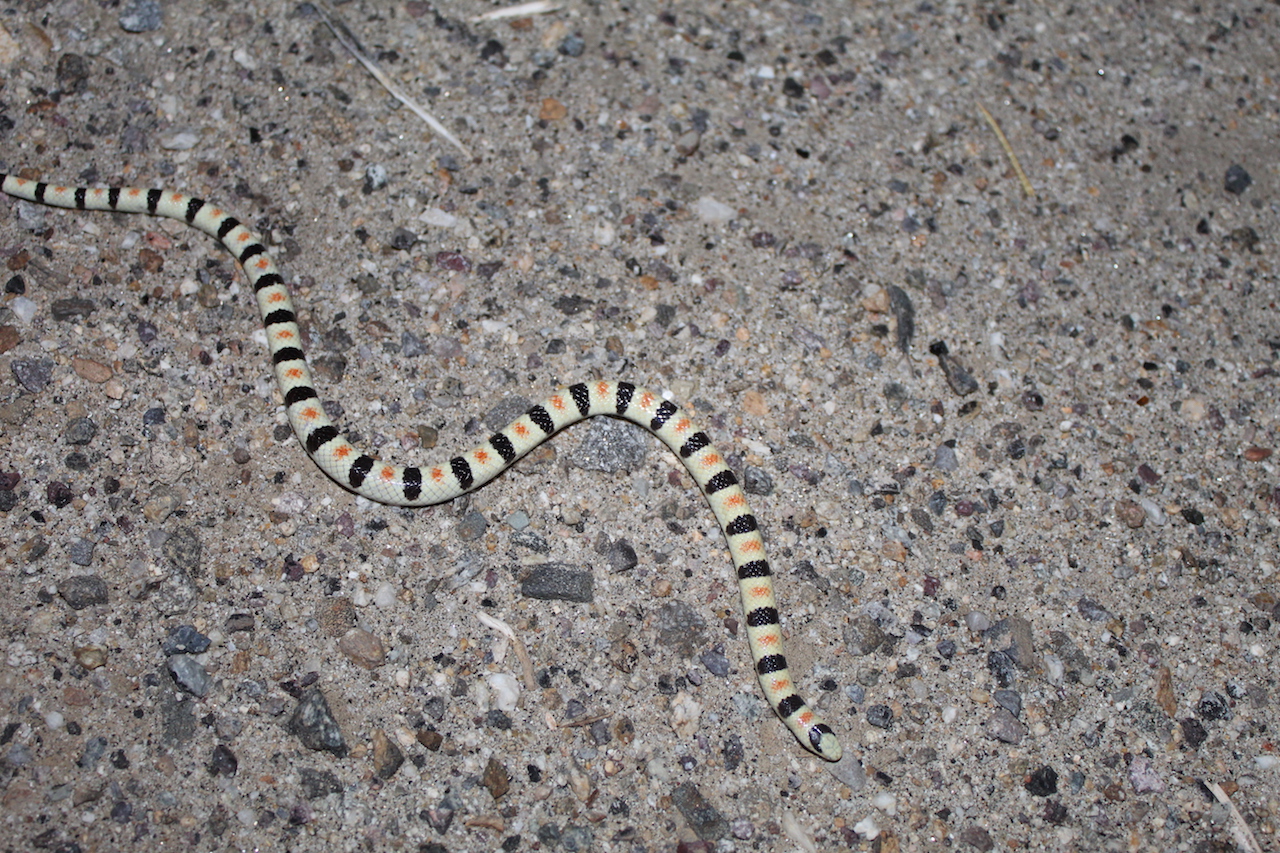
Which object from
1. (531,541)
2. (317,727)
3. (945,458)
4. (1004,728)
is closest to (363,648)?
(317,727)

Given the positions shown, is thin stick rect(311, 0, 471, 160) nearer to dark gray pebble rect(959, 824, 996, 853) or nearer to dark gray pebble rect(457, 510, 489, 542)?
dark gray pebble rect(457, 510, 489, 542)

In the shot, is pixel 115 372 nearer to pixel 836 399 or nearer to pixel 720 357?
pixel 720 357

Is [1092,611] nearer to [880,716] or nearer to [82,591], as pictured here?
[880,716]

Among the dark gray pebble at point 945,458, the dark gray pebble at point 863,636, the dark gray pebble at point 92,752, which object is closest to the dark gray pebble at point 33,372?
the dark gray pebble at point 92,752

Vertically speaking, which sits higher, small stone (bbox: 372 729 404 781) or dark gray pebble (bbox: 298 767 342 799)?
small stone (bbox: 372 729 404 781)

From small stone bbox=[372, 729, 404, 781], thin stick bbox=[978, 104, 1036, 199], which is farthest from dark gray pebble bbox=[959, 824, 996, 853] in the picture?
thin stick bbox=[978, 104, 1036, 199]

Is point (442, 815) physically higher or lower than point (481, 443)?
lower
